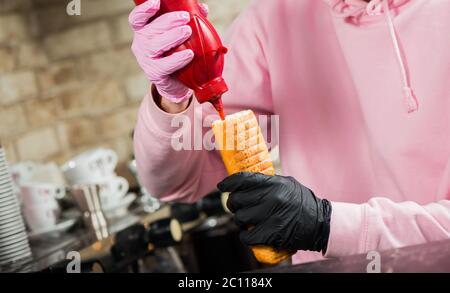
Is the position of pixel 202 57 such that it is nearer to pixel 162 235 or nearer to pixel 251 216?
pixel 251 216

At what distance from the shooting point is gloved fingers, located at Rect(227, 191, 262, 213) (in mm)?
925

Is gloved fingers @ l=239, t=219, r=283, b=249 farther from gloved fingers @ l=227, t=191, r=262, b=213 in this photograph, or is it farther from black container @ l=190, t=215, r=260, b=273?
black container @ l=190, t=215, r=260, b=273

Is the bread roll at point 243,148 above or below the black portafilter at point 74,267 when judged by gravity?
above

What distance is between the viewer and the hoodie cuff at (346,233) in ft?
3.14

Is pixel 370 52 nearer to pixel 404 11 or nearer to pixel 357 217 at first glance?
pixel 404 11

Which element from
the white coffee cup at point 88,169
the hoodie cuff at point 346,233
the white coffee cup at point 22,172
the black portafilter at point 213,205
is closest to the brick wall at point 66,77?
the white coffee cup at point 22,172

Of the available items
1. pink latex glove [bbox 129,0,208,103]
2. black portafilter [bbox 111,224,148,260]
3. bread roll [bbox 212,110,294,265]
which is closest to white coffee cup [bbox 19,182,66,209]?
black portafilter [bbox 111,224,148,260]

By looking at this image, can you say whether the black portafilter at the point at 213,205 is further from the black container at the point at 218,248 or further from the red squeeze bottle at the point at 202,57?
the red squeeze bottle at the point at 202,57

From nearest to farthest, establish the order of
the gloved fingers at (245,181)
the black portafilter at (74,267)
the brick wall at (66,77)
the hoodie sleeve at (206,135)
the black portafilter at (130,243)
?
1. the gloved fingers at (245,181)
2. the hoodie sleeve at (206,135)
3. the black portafilter at (74,267)
4. the black portafilter at (130,243)
5. the brick wall at (66,77)

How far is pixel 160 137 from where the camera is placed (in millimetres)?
1156

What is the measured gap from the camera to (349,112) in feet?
3.98

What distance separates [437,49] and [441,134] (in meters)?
0.14

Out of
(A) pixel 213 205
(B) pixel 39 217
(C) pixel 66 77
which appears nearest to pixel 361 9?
Result: (A) pixel 213 205

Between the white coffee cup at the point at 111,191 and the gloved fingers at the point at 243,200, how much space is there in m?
1.02
